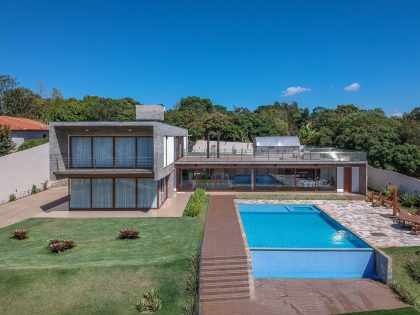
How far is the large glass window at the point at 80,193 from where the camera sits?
22.6m

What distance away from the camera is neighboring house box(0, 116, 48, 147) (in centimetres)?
3641

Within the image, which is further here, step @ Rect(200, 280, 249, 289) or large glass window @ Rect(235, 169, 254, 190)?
large glass window @ Rect(235, 169, 254, 190)

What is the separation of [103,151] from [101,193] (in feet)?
9.39

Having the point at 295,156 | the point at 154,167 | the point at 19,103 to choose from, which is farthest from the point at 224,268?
the point at 19,103

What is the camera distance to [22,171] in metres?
27.0

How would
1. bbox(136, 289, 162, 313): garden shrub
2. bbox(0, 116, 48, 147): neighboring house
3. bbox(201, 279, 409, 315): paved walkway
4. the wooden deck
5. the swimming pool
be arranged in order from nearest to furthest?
bbox(136, 289, 162, 313): garden shrub
bbox(201, 279, 409, 315): paved walkway
the wooden deck
the swimming pool
bbox(0, 116, 48, 147): neighboring house

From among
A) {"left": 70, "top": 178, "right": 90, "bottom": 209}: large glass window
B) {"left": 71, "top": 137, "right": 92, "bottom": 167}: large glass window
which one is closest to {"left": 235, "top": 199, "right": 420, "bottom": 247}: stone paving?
{"left": 70, "top": 178, "right": 90, "bottom": 209}: large glass window

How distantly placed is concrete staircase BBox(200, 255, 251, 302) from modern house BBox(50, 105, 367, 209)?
804 centimetres

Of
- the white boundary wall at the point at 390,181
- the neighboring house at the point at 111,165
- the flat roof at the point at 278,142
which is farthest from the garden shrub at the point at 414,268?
the flat roof at the point at 278,142

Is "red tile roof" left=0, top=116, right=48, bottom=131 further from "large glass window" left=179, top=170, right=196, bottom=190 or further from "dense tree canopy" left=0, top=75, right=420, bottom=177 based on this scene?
"large glass window" left=179, top=170, right=196, bottom=190

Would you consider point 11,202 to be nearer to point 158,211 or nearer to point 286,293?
point 158,211

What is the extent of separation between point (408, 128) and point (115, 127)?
27.9 m

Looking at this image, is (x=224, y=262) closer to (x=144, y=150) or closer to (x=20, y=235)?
(x=20, y=235)

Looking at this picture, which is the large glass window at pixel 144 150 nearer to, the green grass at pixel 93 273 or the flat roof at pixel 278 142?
the green grass at pixel 93 273
